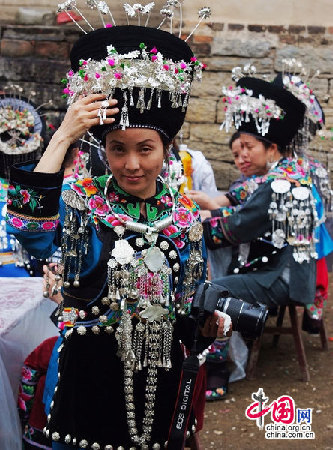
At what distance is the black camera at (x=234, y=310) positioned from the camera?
2232 millimetres

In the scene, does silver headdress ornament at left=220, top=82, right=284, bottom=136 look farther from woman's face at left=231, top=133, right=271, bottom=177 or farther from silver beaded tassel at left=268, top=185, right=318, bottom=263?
silver beaded tassel at left=268, top=185, right=318, bottom=263

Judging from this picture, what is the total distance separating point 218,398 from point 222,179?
3576mm

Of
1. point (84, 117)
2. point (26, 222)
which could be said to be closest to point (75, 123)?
point (84, 117)

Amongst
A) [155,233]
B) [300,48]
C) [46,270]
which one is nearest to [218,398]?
[46,270]

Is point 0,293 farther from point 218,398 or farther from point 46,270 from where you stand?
point 218,398

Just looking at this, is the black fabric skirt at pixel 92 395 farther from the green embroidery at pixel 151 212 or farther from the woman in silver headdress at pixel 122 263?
A: the green embroidery at pixel 151 212

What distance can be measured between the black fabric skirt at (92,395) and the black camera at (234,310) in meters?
0.31

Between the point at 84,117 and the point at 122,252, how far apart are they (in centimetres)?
44

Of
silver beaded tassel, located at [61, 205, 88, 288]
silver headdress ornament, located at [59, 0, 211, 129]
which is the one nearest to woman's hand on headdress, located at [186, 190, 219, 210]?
silver headdress ornament, located at [59, 0, 211, 129]

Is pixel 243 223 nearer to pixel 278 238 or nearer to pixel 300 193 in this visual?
pixel 278 238

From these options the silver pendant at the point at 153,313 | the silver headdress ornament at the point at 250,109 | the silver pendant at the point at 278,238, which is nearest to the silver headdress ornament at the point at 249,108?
the silver headdress ornament at the point at 250,109

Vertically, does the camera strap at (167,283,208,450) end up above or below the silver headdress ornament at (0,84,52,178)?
below

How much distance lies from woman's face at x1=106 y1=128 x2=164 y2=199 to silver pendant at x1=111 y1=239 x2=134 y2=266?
0.65 ft

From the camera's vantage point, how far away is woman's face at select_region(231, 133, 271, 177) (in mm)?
4859
